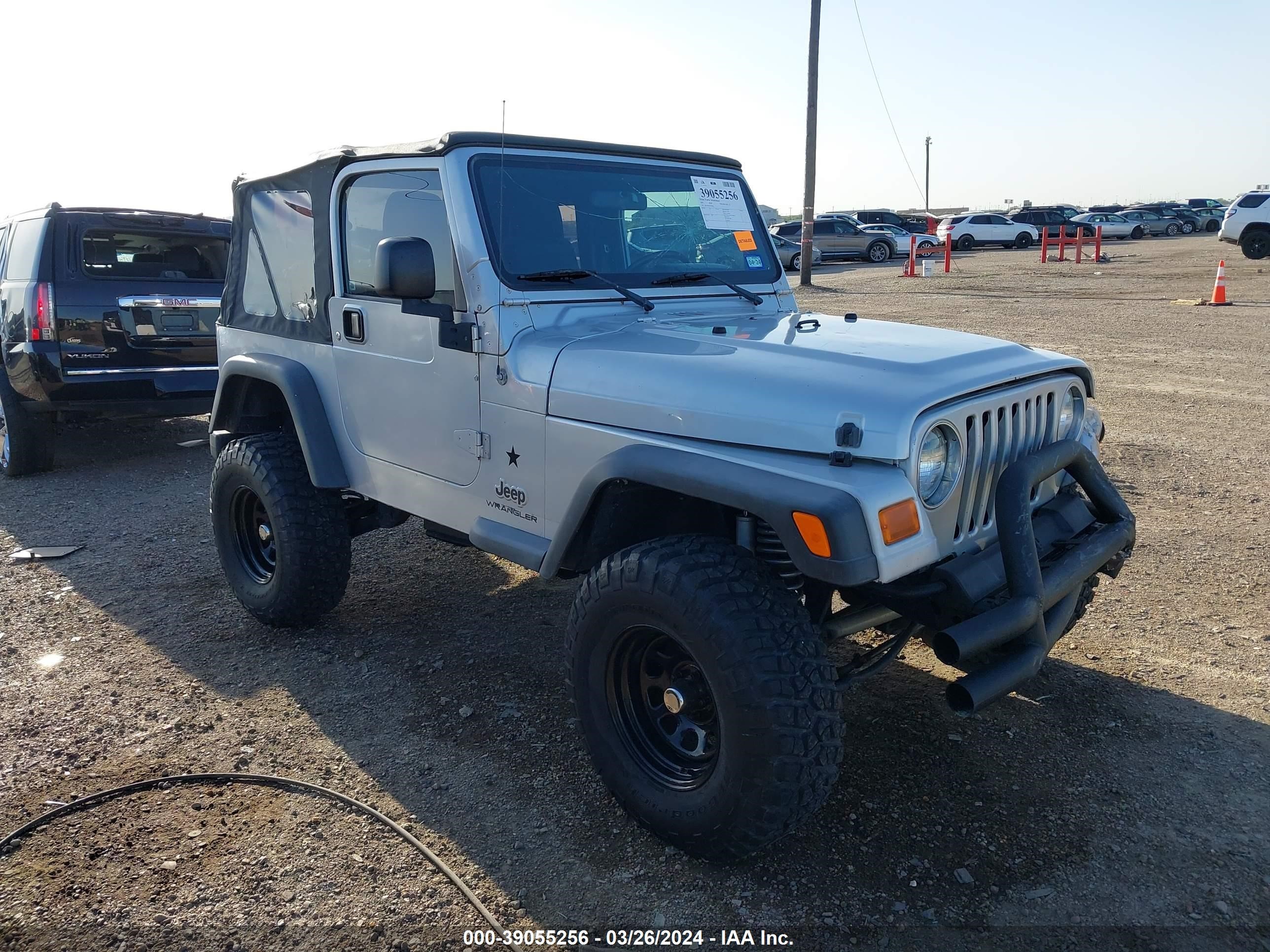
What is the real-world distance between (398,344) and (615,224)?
0.95 metres

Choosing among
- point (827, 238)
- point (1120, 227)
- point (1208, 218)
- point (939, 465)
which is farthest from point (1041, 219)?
point (939, 465)

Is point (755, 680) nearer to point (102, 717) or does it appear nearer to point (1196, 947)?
point (1196, 947)

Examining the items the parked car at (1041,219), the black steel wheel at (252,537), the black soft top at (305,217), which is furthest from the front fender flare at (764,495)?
the parked car at (1041,219)

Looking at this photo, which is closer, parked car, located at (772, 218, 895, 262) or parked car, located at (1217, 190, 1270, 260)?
Result: parked car, located at (1217, 190, 1270, 260)

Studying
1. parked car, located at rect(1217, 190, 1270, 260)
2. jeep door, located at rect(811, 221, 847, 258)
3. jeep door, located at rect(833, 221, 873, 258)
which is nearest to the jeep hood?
parked car, located at rect(1217, 190, 1270, 260)

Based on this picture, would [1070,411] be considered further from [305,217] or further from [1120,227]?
[1120,227]

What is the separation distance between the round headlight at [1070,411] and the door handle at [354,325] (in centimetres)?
261

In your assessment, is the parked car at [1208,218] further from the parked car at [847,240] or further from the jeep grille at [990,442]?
the jeep grille at [990,442]

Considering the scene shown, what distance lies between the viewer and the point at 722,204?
162 inches

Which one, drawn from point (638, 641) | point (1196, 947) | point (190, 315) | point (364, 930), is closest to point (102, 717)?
point (364, 930)

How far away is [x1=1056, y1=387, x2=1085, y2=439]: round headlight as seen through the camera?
128 inches

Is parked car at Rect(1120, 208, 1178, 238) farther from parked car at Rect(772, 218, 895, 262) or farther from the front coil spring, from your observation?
the front coil spring

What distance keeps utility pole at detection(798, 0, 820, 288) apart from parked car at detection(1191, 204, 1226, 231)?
2999cm

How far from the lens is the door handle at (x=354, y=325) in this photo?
151 inches
